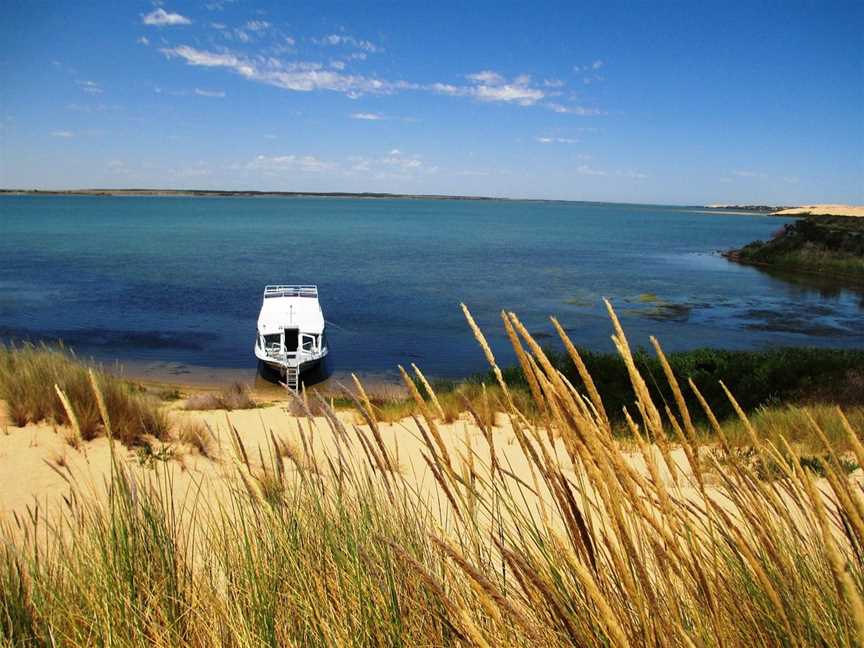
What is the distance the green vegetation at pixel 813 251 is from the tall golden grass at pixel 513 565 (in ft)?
159

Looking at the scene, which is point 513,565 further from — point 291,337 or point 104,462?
point 291,337

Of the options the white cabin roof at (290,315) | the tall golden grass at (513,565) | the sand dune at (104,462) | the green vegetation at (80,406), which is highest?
the tall golden grass at (513,565)

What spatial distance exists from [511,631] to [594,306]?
33029mm

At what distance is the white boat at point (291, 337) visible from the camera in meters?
18.0

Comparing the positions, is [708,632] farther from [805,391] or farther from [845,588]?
[805,391]

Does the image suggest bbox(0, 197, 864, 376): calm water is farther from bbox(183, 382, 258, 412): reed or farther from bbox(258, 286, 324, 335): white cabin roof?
A: bbox(183, 382, 258, 412): reed

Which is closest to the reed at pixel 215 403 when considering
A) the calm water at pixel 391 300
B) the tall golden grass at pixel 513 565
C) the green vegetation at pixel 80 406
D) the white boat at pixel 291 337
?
the green vegetation at pixel 80 406

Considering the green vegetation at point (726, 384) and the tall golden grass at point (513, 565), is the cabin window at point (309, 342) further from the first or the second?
the tall golden grass at point (513, 565)

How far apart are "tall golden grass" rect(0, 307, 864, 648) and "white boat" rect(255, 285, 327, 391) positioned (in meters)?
14.9

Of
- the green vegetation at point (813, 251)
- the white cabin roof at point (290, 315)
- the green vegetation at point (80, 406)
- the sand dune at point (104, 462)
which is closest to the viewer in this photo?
the sand dune at point (104, 462)

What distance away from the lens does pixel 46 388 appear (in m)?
7.56

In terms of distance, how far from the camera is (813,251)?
4756cm

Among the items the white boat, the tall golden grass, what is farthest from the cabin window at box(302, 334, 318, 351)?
the tall golden grass

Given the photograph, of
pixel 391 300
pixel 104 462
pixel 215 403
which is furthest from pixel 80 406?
pixel 391 300
